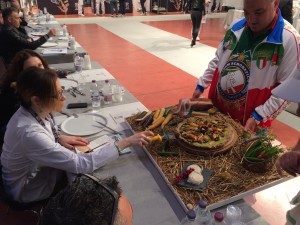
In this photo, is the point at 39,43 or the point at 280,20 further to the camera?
the point at 39,43

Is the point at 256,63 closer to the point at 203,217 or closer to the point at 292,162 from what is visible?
the point at 292,162

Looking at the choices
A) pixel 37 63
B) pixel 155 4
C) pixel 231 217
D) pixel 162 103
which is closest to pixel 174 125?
pixel 231 217

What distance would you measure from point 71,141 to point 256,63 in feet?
4.05

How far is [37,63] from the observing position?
216 centimetres

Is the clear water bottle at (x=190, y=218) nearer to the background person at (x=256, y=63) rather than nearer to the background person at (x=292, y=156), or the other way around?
the background person at (x=292, y=156)

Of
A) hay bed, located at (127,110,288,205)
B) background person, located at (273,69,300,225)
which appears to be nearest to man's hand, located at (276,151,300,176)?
background person, located at (273,69,300,225)

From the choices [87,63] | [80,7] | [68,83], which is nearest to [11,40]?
[87,63]

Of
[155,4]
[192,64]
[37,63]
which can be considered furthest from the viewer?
[155,4]

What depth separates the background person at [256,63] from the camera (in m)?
1.58

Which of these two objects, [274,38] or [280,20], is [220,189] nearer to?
[274,38]

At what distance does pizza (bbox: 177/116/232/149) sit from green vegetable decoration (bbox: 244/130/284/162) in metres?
0.14

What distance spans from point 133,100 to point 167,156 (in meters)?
0.95

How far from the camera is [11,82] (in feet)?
6.74

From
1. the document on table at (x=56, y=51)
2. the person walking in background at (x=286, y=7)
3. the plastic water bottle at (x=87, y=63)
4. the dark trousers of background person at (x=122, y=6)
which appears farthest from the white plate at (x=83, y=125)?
the dark trousers of background person at (x=122, y=6)
